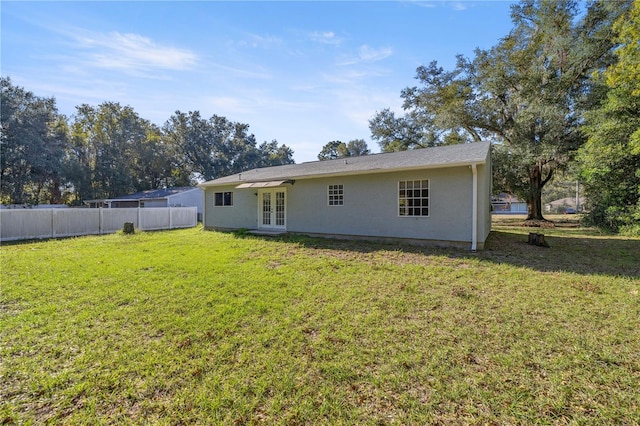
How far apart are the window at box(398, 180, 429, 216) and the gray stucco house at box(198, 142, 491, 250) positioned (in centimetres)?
3

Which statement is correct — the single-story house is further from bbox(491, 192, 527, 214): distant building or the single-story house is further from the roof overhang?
bbox(491, 192, 527, 214): distant building

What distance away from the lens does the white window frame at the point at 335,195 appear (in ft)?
36.5

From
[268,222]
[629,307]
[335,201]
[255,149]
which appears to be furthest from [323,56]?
[255,149]

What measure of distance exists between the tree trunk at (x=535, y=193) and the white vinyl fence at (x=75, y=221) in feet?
79.8

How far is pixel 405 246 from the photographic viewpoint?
31.1 ft

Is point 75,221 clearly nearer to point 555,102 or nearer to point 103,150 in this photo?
point 103,150

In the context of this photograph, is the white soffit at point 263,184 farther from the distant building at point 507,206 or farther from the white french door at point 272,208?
the distant building at point 507,206

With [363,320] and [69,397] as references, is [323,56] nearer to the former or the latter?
[363,320]

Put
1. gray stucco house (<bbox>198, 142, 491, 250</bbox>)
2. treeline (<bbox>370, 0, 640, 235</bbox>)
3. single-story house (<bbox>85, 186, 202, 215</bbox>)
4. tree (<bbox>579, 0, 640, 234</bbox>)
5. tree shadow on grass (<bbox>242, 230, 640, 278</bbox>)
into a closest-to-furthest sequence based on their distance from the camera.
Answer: tree shadow on grass (<bbox>242, 230, 640, 278</bbox>)
gray stucco house (<bbox>198, 142, 491, 250</bbox>)
tree (<bbox>579, 0, 640, 234</bbox>)
treeline (<bbox>370, 0, 640, 235</bbox>)
single-story house (<bbox>85, 186, 202, 215</bbox>)

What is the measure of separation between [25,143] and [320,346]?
31347 millimetres

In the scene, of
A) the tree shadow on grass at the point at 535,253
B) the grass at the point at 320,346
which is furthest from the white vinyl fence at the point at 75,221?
the tree shadow on grass at the point at 535,253

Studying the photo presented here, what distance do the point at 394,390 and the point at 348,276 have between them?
11.7ft

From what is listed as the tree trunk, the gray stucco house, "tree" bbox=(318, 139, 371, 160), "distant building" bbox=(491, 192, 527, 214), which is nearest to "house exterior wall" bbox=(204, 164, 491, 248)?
the gray stucco house

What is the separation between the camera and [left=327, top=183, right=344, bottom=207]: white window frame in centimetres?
1112
